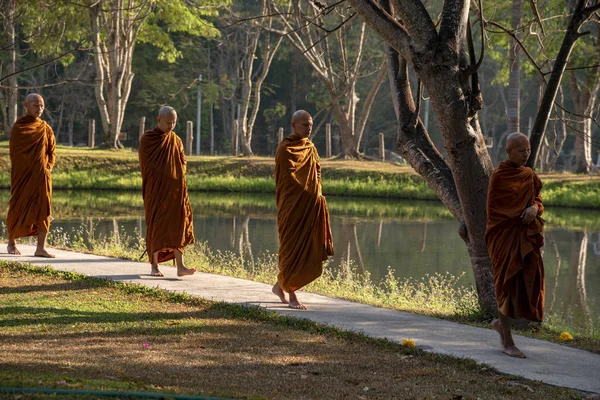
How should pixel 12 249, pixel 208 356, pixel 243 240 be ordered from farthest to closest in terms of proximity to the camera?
1. pixel 243 240
2. pixel 12 249
3. pixel 208 356

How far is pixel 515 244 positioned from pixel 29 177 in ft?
23.2

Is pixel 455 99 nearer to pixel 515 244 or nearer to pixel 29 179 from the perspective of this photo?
pixel 515 244

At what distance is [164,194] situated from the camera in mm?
11156

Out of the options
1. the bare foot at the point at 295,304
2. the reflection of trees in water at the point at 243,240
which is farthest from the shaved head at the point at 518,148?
the reflection of trees in water at the point at 243,240

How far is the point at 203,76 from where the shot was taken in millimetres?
54531

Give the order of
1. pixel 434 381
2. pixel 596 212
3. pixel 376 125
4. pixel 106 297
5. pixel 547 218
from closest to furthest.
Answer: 1. pixel 434 381
2. pixel 106 297
3. pixel 547 218
4. pixel 596 212
5. pixel 376 125

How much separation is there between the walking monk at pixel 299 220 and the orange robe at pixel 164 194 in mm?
1802

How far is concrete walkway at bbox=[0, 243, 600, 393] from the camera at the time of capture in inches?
285

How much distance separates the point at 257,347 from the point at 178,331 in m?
0.89

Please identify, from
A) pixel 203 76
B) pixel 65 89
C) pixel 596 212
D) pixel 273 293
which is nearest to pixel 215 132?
pixel 203 76

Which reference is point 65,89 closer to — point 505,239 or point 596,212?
point 596,212

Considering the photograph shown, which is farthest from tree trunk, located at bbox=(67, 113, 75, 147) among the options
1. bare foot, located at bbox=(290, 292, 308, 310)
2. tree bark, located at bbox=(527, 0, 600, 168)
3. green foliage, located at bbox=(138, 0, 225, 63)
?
tree bark, located at bbox=(527, 0, 600, 168)

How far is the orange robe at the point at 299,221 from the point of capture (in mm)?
9555

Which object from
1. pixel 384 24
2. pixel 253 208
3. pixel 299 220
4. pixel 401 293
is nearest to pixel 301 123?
pixel 299 220
